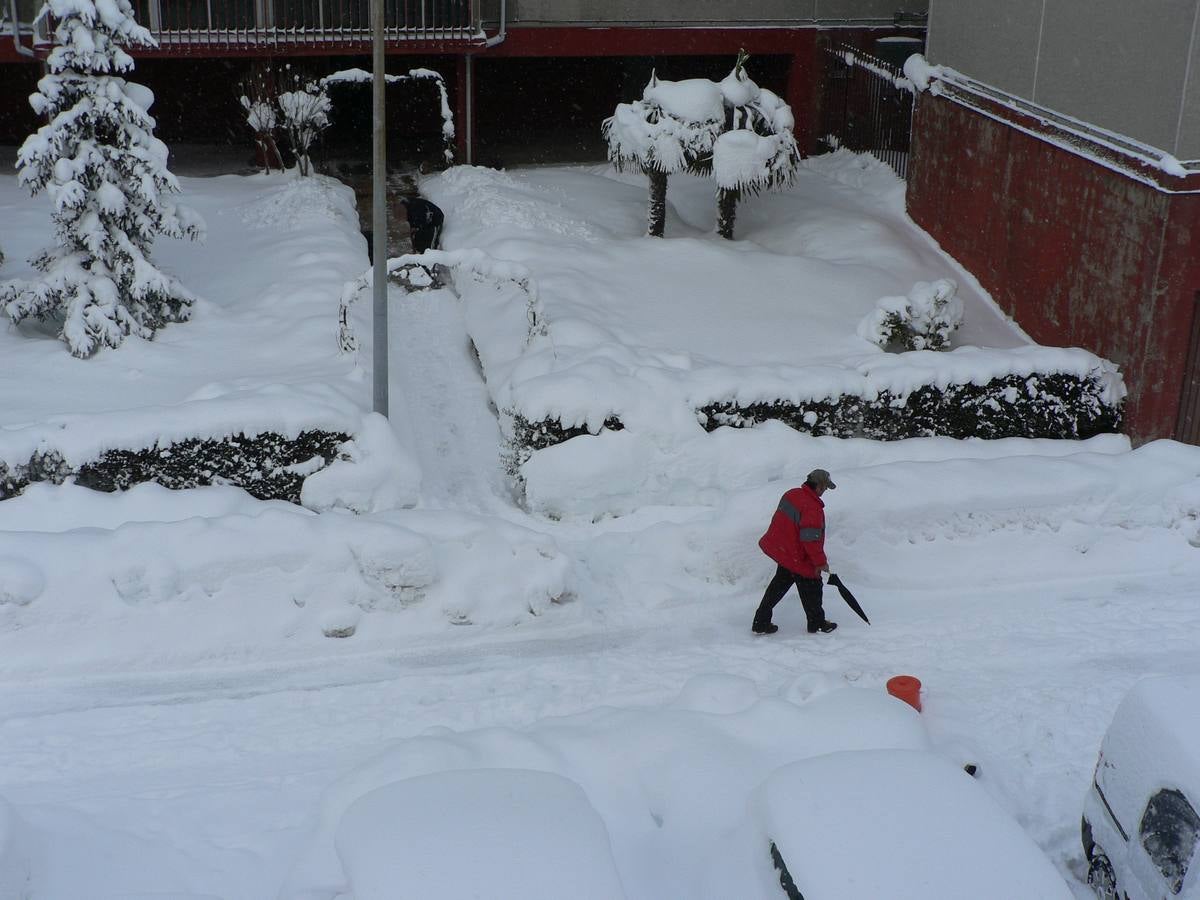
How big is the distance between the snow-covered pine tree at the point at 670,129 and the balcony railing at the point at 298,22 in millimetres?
4908

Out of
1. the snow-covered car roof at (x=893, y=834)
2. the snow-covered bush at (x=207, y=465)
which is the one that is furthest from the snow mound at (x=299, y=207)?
the snow-covered car roof at (x=893, y=834)

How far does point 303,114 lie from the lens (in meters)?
19.5

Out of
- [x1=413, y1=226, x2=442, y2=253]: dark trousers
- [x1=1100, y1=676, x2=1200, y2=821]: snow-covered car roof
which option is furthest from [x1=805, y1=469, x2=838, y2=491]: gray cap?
[x1=413, y1=226, x2=442, y2=253]: dark trousers

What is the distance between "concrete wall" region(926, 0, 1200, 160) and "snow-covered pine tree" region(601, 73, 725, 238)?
3.54 m

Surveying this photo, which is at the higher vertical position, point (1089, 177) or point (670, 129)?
point (670, 129)

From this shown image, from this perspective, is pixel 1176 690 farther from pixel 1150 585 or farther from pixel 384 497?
pixel 384 497

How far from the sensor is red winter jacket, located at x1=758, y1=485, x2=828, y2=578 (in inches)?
374

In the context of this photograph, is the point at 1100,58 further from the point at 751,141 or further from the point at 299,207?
the point at 299,207

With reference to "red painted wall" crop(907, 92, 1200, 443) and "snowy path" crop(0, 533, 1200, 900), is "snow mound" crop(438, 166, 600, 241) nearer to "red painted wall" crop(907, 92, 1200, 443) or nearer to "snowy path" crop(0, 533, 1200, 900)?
"red painted wall" crop(907, 92, 1200, 443)

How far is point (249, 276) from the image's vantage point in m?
15.9

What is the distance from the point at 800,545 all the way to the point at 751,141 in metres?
8.07

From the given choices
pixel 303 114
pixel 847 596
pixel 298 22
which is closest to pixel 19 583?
pixel 847 596

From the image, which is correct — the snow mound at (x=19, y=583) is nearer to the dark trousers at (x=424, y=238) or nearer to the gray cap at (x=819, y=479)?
the gray cap at (x=819, y=479)

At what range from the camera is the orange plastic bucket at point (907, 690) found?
8617mm
